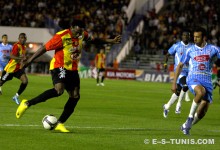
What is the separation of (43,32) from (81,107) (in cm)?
3878

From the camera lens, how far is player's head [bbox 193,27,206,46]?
1388 cm

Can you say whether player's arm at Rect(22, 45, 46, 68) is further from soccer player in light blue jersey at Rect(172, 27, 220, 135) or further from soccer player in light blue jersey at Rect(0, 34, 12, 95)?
soccer player in light blue jersey at Rect(0, 34, 12, 95)

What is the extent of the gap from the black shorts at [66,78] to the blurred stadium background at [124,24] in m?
35.9

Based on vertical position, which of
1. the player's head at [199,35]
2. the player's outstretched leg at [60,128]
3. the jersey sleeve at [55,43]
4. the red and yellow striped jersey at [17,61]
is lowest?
the player's outstretched leg at [60,128]

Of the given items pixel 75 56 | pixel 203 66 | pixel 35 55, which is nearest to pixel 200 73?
pixel 203 66

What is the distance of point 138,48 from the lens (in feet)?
179

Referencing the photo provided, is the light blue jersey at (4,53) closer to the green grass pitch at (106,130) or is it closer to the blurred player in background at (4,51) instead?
the blurred player in background at (4,51)

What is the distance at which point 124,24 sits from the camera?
58375mm

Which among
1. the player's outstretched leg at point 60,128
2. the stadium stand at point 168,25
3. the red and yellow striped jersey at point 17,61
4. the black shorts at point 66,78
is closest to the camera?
the player's outstretched leg at point 60,128

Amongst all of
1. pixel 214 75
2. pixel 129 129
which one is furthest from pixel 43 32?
pixel 129 129

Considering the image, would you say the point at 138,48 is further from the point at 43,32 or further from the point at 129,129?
the point at 129,129

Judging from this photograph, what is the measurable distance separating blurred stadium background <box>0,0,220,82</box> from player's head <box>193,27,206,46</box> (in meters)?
35.5

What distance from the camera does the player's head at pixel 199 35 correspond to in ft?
45.5

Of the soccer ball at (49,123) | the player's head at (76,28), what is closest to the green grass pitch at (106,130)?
the soccer ball at (49,123)
